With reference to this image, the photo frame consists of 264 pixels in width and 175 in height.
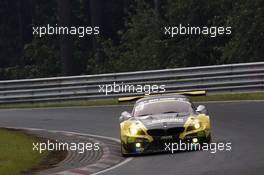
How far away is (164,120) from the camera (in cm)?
1473

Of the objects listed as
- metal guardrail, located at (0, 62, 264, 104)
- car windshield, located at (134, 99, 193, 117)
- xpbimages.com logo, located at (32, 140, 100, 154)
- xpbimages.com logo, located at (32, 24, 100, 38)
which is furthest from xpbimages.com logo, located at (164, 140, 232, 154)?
xpbimages.com logo, located at (32, 24, 100, 38)

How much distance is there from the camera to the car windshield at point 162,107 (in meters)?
15.6

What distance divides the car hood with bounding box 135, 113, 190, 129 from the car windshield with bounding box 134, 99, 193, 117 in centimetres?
38

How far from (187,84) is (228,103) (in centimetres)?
282

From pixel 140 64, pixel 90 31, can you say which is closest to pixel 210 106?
pixel 140 64

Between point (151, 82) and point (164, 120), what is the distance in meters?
10.7

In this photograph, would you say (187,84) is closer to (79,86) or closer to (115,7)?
(79,86)

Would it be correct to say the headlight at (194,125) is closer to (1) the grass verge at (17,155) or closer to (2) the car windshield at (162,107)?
(2) the car windshield at (162,107)

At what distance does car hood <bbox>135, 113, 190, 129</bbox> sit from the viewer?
14555 millimetres

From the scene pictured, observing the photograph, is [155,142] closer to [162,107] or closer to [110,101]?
[162,107]

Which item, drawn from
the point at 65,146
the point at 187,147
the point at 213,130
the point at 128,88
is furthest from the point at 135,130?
the point at 128,88

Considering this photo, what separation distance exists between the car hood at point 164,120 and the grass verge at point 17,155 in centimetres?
222

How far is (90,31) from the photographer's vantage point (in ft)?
143

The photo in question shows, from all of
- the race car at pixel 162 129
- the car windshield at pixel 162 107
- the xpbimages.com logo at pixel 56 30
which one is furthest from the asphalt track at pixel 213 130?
the xpbimages.com logo at pixel 56 30
